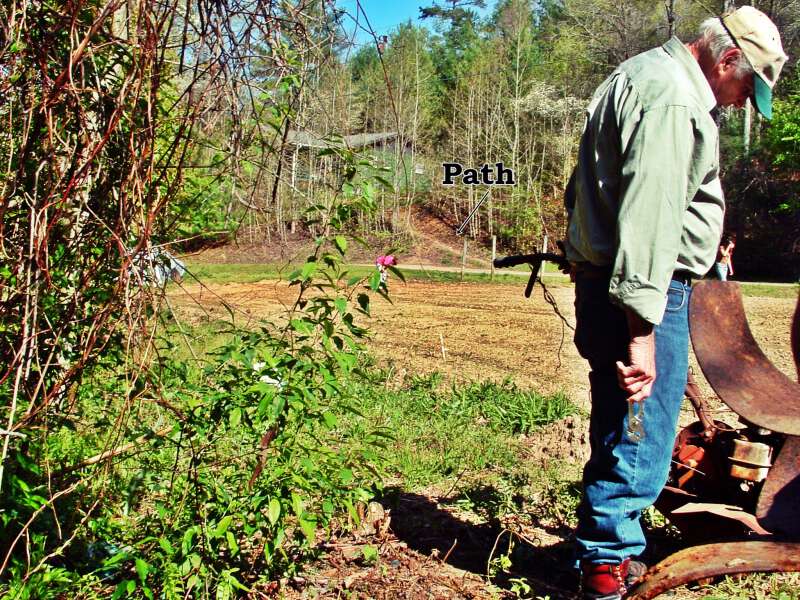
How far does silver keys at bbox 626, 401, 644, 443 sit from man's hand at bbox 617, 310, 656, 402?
0.21 feet

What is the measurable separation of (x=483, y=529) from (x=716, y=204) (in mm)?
1856

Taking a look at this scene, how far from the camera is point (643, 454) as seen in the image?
2.75 metres

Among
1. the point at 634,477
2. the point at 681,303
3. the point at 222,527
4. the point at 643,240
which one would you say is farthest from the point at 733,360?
the point at 222,527

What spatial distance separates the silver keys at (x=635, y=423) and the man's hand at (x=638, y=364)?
0.21ft

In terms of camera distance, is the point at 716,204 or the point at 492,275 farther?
the point at 492,275

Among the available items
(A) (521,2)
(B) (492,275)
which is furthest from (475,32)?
(B) (492,275)

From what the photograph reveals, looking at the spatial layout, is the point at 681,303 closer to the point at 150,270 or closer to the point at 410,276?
the point at 150,270

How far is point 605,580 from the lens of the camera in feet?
9.18

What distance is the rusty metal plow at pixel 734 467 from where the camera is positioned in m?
2.25

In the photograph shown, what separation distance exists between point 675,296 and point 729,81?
2.29ft

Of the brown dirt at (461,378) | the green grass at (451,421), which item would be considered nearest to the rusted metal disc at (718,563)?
the brown dirt at (461,378)

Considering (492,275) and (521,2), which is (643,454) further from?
(521,2)

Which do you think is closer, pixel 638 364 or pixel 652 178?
pixel 652 178

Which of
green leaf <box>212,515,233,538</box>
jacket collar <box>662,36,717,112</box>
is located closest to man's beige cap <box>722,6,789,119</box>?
jacket collar <box>662,36,717,112</box>
